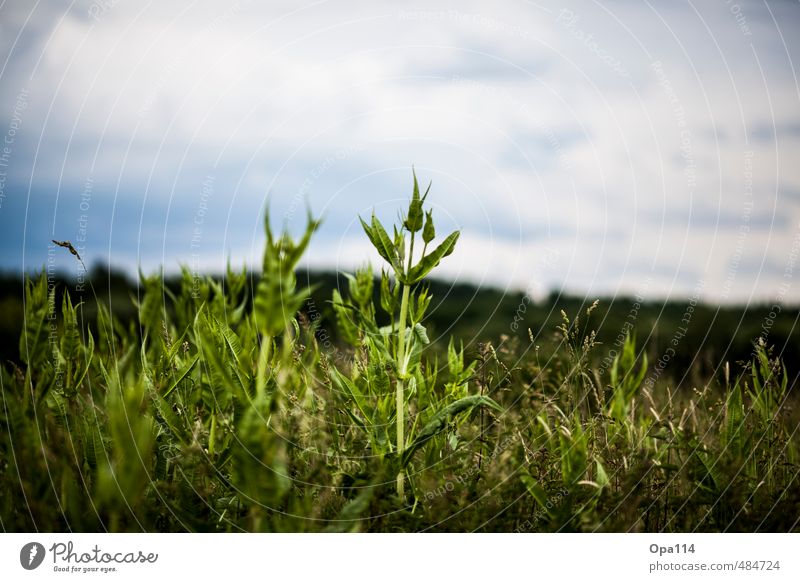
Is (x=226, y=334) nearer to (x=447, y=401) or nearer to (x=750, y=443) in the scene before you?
(x=447, y=401)

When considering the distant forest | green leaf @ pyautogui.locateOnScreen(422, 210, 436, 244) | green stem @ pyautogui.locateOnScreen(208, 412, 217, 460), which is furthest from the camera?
the distant forest

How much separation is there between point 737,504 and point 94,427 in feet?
6.37

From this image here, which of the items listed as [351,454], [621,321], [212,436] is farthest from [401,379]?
[621,321]
